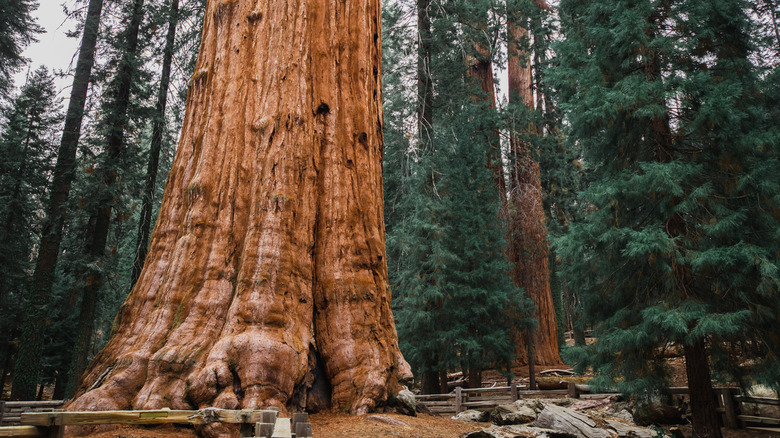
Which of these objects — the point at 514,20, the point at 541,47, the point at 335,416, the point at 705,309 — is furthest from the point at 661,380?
the point at 541,47

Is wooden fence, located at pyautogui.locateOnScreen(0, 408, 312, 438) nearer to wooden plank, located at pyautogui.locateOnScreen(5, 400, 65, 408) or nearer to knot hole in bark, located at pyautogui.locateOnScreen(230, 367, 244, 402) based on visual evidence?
knot hole in bark, located at pyautogui.locateOnScreen(230, 367, 244, 402)

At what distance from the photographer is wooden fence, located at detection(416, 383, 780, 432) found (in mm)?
9406

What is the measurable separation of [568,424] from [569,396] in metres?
6.07

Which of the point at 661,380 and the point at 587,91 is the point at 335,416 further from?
the point at 587,91

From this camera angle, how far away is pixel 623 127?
968 centimetres

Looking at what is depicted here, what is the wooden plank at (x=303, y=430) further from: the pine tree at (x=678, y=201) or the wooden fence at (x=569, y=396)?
the pine tree at (x=678, y=201)

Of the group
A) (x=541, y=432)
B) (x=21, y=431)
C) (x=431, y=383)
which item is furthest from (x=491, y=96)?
(x=21, y=431)

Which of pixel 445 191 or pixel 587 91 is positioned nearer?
pixel 587 91

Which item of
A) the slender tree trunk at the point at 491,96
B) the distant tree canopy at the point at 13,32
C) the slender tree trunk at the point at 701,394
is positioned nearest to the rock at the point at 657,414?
the slender tree trunk at the point at 701,394

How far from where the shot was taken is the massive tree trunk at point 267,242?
→ 485 cm

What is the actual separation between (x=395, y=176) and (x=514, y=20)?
6.93 metres

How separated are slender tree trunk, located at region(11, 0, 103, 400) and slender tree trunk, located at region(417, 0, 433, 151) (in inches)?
391

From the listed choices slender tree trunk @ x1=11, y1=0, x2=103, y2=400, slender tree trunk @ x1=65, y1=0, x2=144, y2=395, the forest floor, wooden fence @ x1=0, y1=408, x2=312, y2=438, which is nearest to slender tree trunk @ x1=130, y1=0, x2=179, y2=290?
slender tree trunk @ x1=65, y1=0, x2=144, y2=395

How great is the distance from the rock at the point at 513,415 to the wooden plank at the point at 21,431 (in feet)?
25.4
